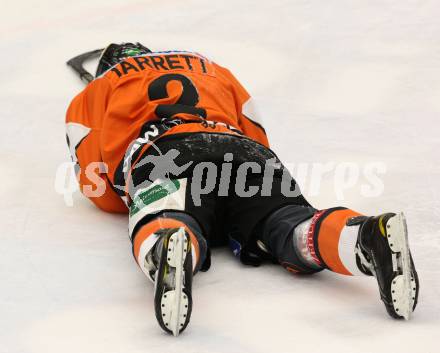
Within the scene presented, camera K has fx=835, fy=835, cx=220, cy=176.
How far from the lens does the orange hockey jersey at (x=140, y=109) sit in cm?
166

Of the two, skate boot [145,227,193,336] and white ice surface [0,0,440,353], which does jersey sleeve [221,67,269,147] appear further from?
skate boot [145,227,193,336]

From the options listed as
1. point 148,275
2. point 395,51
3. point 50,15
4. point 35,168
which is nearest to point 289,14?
point 395,51

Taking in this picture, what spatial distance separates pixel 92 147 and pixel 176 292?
629mm

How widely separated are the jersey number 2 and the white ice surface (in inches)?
10.1

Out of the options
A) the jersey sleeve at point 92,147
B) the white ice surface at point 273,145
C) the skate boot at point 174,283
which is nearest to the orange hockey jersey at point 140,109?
the jersey sleeve at point 92,147

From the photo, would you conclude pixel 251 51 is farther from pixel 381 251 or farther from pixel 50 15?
pixel 381 251

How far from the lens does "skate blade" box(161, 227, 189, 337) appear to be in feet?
3.89

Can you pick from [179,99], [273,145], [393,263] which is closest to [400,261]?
[393,263]

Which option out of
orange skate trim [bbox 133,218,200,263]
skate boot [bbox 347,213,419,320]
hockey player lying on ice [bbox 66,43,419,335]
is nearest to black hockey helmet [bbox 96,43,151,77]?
hockey player lying on ice [bbox 66,43,419,335]

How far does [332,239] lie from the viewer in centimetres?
132

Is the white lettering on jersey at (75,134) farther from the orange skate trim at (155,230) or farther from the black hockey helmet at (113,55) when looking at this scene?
the orange skate trim at (155,230)

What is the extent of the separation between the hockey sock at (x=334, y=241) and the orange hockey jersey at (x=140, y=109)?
0.32 m

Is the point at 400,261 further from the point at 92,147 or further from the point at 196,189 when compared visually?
the point at 92,147

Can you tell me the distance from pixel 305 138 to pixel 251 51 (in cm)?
67
